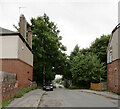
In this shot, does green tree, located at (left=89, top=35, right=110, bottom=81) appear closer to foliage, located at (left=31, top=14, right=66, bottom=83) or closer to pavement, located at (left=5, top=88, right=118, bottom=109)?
foliage, located at (left=31, top=14, right=66, bottom=83)

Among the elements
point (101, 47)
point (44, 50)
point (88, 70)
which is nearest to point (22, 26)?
point (44, 50)

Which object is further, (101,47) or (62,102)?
(101,47)

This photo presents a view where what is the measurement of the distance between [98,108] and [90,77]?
24285 mm

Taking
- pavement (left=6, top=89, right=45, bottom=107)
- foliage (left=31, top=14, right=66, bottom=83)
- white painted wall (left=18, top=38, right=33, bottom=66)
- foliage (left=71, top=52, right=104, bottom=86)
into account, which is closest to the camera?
pavement (left=6, top=89, right=45, bottom=107)

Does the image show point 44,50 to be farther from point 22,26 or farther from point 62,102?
point 62,102

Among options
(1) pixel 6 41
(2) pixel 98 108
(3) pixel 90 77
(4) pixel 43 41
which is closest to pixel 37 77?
(4) pixel 43 41

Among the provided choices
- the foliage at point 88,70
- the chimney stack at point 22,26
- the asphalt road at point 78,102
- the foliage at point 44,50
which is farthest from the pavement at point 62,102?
the foliage at point 44,50

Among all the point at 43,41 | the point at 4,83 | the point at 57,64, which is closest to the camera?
the point at 4,83

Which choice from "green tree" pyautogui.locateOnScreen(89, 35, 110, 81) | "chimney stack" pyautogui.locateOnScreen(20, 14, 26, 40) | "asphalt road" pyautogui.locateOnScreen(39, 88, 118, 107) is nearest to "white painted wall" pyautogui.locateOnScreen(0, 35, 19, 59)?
"chimney stack" pyautogui.locateOnScreen(20, 14, 26, 40)

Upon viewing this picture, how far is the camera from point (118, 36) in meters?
17.6

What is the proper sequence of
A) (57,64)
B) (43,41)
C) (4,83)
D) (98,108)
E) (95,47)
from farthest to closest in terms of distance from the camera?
1. (95,47)
2. (57,64)
3. (43,41)
4. (4,83)
5. (98,108)

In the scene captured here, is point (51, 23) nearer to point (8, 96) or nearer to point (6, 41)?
point (6, 41)

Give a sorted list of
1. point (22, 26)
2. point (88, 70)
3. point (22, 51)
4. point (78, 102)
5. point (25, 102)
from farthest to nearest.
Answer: point (88, 70) → point (22, 26) → point (22, 51) → point (78, 102) → point (25, 102)

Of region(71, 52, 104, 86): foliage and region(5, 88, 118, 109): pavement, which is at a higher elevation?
region(71, 52, 104, 86): foliage
